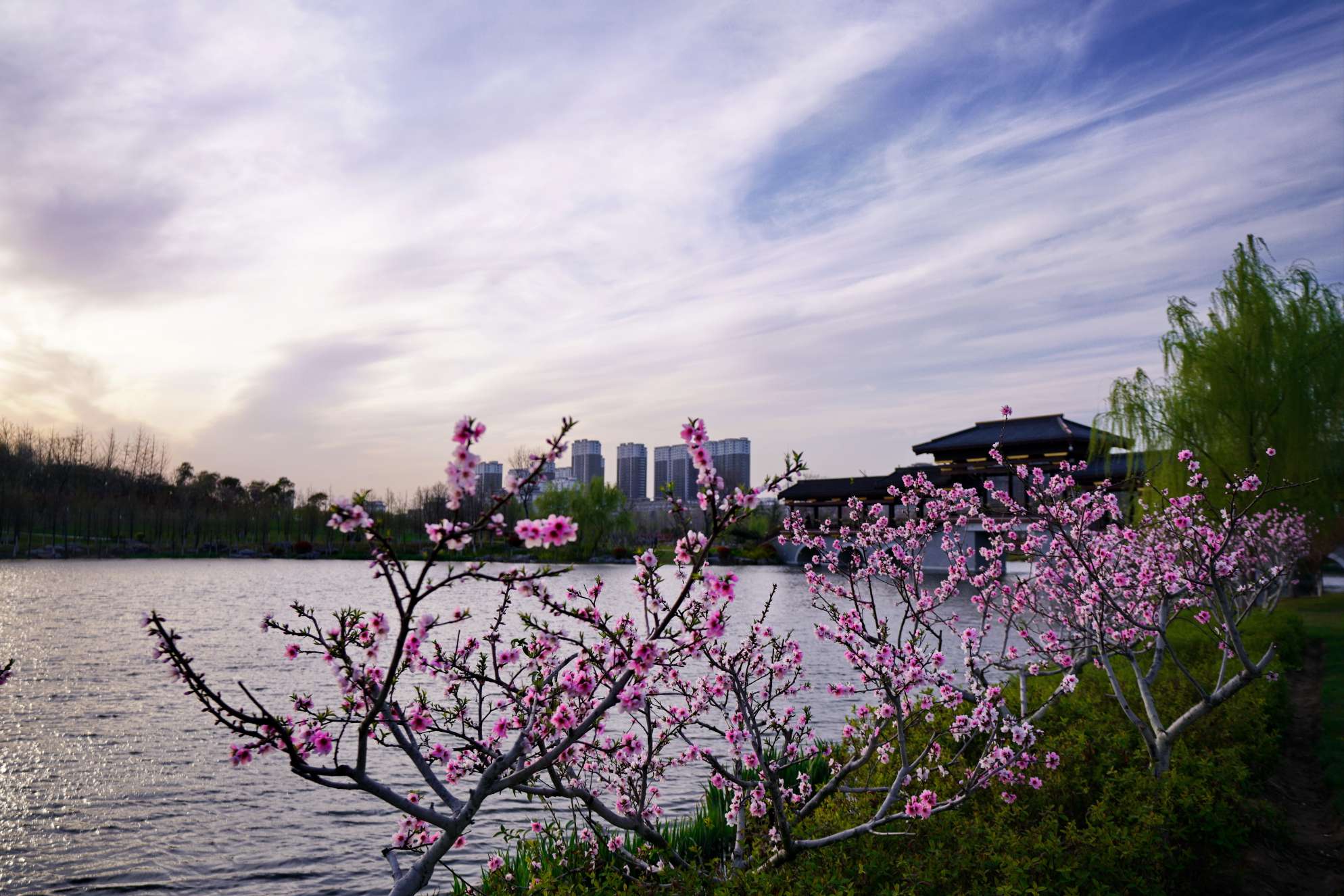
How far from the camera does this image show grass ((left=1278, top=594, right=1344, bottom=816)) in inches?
326

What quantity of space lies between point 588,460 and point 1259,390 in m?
A: 115

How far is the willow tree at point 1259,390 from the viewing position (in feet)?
52.7

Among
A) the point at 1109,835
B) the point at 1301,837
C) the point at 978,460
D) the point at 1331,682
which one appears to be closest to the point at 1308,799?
the point at 1301,837

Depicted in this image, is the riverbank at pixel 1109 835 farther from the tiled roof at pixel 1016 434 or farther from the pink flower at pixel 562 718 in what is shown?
the tiled roof at pixel 1016 434

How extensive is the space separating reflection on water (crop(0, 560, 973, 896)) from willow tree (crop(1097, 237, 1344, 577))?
9357mm

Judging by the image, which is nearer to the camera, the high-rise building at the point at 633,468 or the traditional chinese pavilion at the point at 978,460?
the traditional chinese pavilion at the point at 978,460

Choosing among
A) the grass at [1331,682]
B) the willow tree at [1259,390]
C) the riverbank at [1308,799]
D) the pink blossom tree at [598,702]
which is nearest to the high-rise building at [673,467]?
the grass at [1331,682]

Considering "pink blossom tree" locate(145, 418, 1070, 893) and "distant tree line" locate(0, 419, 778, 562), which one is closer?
"pink blossom tree" locate(145, 418, 1070, 893)

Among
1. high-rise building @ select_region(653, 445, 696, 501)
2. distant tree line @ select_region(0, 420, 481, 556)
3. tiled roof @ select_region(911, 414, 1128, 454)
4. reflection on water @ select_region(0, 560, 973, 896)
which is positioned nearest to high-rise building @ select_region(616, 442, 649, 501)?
high-rise building @ select_region(653, 445, 696, 501)

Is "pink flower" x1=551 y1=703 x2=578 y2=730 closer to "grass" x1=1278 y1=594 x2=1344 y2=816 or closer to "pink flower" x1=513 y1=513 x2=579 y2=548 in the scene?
"pink flower" x1=513 y1=513 x2=579 y2=548

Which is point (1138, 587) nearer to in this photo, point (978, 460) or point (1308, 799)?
point (1308, 799)

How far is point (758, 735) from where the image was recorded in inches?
185

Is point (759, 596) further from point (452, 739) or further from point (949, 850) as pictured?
point (949, 850)

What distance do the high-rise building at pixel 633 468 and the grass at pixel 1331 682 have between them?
4861 inches
